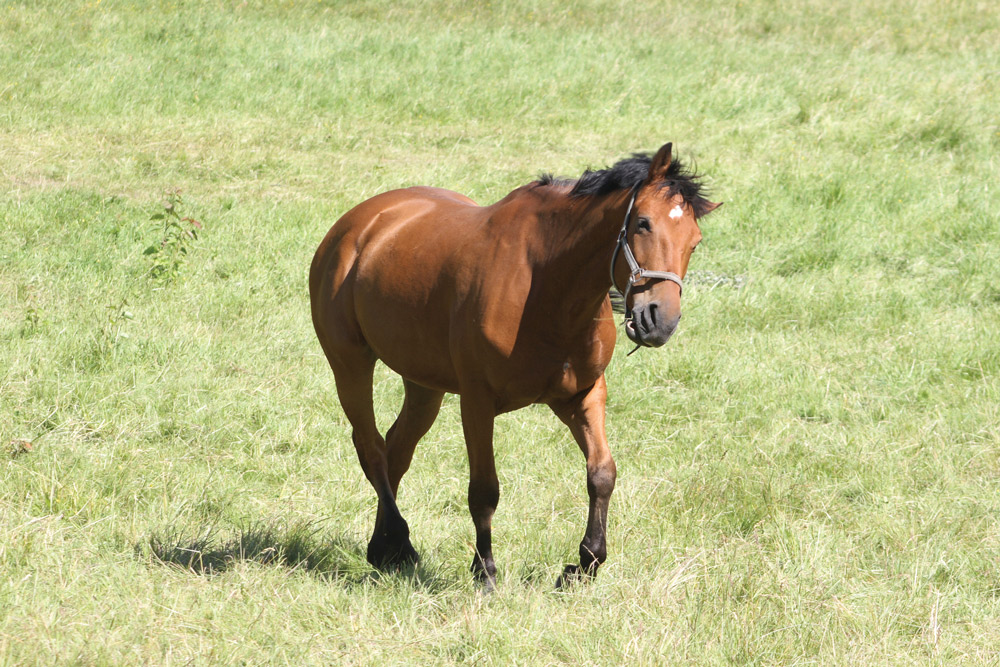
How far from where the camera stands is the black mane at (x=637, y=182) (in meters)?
3.77

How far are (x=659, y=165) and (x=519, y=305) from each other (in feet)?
2.59

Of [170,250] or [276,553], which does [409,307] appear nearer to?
[276,553]

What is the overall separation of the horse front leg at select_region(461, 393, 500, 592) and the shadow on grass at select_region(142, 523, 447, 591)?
22 cm

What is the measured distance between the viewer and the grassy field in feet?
12.6

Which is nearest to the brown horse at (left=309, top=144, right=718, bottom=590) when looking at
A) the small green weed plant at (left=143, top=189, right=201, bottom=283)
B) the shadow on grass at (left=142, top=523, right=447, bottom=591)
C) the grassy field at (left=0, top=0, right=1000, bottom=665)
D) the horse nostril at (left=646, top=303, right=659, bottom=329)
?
the horse nostril at (left=646, top=303, right=659, bottom=329)

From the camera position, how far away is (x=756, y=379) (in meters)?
6.75

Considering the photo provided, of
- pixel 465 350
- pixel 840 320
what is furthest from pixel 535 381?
pixel 840 320

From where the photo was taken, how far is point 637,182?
12.8 ft

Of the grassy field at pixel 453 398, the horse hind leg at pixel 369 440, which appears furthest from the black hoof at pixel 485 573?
the horse hind leg at pixel 369 440

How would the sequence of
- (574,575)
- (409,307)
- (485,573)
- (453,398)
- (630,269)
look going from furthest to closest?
(453,398)
(409,307)
(485,573)
(574,575)
(630,269)

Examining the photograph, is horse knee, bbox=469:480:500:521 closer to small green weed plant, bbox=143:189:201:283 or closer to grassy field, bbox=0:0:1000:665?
grassy field, bbox=0:0:1000:665

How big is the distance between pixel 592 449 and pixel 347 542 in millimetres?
1361

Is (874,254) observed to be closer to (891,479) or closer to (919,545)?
(891,479)

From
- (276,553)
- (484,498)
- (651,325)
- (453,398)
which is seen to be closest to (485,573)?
(484,498)
